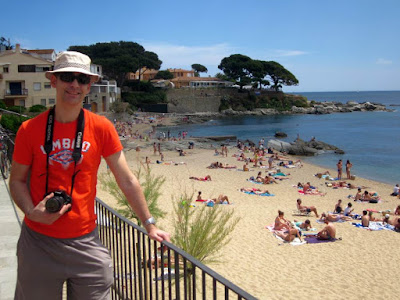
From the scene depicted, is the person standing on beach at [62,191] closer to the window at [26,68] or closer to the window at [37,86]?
the window at [37,86]

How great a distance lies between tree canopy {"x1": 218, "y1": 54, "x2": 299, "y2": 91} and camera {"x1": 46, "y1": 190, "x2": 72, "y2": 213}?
82.8 m

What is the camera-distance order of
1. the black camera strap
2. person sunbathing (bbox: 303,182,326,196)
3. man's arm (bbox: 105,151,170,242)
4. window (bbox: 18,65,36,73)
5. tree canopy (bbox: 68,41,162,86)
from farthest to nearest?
tree canopy (bbox: 68,41,162,86)
window (bbox: 18,65,36,73)
person sunbathing (bbox: 303,182,326,196)
man's arm (bbox: 105,151,170,242)
the black camera strap

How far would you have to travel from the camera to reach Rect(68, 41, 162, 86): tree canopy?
65375mm

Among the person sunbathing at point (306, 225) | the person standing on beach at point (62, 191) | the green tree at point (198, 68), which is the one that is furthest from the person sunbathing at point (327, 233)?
the green tree at point (198, 68)

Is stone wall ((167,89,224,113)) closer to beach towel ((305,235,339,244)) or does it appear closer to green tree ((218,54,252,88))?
green tree ((218,54,252,88))

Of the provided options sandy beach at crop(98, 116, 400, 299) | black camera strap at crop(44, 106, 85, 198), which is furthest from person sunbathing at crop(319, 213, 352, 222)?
black camera strap at crop(44, 106, 85, 198)

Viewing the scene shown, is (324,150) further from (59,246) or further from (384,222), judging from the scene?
(59,246)

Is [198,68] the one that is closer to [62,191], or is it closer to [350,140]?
[350,140]

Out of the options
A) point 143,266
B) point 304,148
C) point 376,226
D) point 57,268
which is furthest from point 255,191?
point 304,148

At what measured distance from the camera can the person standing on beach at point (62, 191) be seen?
2.15m

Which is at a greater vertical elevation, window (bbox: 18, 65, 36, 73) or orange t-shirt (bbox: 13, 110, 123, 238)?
window (bbox: 18, 65, 36, 73)

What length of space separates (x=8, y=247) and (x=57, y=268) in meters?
2.89

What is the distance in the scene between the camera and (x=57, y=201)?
2.01 meters

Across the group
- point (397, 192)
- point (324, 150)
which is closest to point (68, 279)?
point (397, 192)
